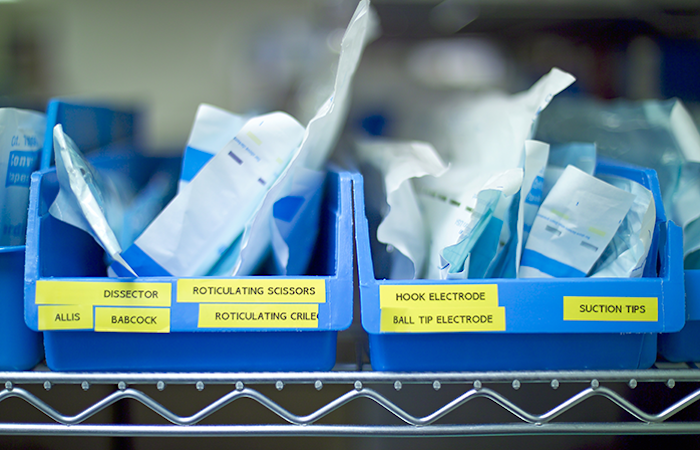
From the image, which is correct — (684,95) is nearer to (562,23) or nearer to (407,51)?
(562,23)

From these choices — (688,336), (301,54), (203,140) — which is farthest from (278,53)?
(688,336)

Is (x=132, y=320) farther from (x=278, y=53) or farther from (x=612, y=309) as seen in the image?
(x=278, y=53)

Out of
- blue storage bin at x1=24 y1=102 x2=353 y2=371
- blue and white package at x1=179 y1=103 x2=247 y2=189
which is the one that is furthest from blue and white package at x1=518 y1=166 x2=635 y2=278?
blue and white package at x1=179 y1=103 x2=247 y2=189

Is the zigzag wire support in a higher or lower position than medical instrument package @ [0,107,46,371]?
lower

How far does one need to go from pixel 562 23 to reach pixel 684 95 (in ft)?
0.82

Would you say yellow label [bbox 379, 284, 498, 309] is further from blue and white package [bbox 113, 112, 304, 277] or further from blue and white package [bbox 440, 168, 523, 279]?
blue and white package [bbox 113, 112, 304, 277]

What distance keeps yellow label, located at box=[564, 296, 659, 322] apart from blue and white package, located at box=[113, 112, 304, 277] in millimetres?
309

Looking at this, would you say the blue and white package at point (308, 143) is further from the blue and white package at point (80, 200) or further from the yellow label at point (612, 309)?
the yellow label at point (612, 309)

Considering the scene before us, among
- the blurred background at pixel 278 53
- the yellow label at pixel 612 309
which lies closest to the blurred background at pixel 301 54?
the blurred background at pixel 278 53

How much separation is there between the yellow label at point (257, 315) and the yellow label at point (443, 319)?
7 centimetres

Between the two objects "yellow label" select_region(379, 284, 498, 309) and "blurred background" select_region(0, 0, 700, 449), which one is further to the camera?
"blurred background" select_region(0, 0, 700, 449)

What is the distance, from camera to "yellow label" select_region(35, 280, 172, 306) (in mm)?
409

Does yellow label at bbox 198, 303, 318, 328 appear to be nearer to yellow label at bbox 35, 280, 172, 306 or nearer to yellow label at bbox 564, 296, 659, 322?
yellow label at bbox 35, 280, 172, 306

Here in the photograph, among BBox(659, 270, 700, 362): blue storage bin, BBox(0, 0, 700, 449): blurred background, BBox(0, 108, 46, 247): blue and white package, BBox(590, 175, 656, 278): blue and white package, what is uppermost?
BBox(0, 0, 700, 449): blurred background
